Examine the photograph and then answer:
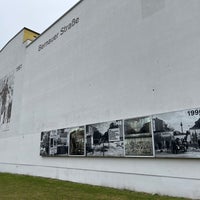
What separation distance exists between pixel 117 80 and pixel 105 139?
2196 mm

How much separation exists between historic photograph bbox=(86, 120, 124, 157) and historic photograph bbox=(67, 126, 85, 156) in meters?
0.33

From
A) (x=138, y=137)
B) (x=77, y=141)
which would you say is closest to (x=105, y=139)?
(x=138, y=137)

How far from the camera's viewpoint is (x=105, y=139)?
884 cm

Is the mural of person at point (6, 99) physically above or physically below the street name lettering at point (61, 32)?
below

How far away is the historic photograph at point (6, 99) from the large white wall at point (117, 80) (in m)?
3.27

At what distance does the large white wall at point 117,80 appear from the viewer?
22.9ft

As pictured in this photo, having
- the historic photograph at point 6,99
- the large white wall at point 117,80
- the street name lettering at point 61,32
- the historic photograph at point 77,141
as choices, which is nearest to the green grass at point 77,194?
the large white wall at point 117,80

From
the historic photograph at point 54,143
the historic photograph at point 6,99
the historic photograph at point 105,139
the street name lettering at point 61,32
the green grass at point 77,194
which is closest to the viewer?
the green grass at point 77,194

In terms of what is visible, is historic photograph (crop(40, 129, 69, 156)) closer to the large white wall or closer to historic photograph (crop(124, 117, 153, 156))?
the large white wall

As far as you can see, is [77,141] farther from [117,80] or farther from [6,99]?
[6,99]

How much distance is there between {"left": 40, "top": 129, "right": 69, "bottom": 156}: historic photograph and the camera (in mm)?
10820

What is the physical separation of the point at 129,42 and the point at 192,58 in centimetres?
266

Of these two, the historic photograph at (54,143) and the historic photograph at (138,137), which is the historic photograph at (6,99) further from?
the historic photograph at (138,137)

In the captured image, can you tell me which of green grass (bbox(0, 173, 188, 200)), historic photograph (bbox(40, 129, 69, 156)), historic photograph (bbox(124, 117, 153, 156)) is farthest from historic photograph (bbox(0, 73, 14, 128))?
historic photograph (bbox(124, 117, 153, 156))
